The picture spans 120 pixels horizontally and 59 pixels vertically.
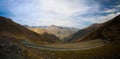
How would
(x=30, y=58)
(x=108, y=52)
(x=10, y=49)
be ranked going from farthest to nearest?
(x=108, y=52)
(x=30, y=58)
(x=10, y=49)

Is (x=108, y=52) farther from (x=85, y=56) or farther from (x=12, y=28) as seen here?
(x=12, y=28)

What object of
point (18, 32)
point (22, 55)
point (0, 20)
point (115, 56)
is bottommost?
point (115, 56)

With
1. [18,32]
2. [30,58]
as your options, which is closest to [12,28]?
[18,32]

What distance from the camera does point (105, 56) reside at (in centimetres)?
8119

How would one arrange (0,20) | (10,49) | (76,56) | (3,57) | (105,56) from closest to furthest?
(3,57)
(10,49)
(76,56)
(105,56)
(0,20)

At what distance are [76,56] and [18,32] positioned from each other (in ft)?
342

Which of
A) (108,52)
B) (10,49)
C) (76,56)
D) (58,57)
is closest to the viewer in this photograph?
(10,49)

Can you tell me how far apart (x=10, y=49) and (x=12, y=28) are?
128 meters

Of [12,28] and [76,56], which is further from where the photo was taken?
[12,28]

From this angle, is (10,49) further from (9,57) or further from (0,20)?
(0,20)

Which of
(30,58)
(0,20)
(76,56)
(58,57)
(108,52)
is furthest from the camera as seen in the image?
(0,20)

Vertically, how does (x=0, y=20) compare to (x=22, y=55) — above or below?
above

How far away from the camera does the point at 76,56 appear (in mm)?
76062

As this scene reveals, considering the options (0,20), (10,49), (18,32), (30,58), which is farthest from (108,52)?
(0,20)
